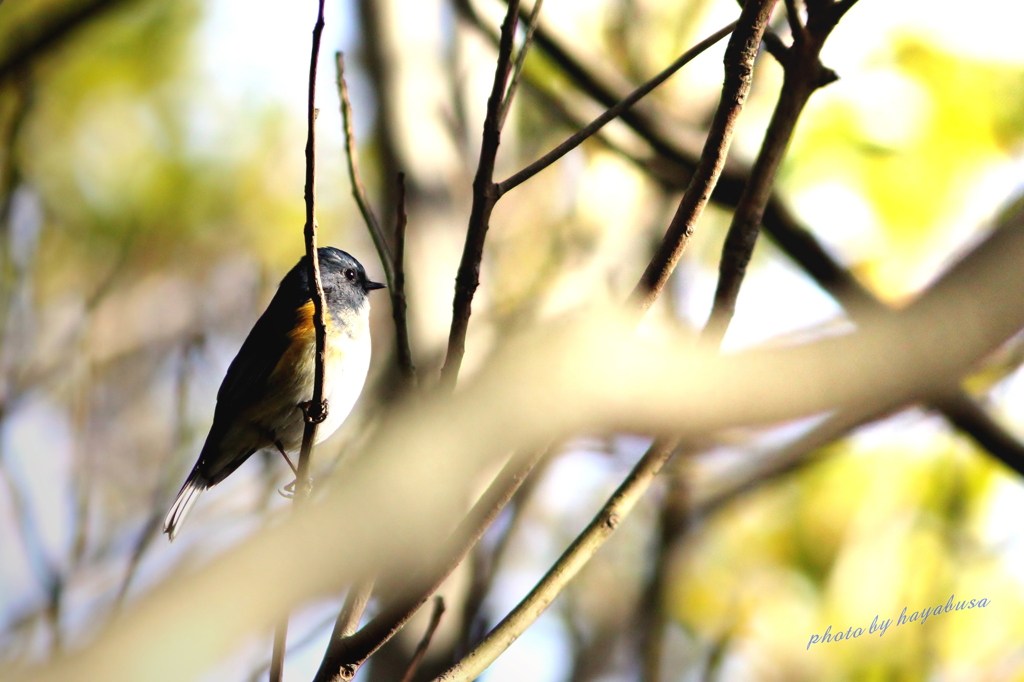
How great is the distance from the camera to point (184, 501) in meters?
3.18

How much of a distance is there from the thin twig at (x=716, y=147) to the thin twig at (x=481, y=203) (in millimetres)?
306

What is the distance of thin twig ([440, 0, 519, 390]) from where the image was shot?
4.29ft

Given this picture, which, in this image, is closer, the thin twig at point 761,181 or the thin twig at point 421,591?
the thin twig at point 421,591

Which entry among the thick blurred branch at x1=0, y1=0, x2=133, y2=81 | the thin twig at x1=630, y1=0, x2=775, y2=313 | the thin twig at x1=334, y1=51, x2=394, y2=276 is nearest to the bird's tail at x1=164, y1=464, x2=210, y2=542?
the thick blurred branch at x1=0, y1=0, x2=133, y2=81

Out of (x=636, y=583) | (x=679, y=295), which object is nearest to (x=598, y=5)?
(x=679, y=295)

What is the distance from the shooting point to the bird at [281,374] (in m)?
3.07

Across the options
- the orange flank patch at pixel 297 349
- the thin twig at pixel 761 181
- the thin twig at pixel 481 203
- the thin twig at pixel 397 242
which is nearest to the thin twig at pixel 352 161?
the thin twig at pixel 397 242

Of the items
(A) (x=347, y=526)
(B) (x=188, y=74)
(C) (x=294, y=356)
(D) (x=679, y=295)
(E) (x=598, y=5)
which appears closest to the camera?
(A) (x=347, y=526)

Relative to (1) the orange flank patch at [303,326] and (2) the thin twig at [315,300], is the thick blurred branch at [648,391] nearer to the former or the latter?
(2) the thin twig at [315,300]

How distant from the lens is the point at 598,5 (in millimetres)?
5309

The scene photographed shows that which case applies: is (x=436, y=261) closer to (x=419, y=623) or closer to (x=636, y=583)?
(x=419, y=623)

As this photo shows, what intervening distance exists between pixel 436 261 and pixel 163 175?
11.4 ft

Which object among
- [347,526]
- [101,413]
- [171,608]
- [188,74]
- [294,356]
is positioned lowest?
[171,608]

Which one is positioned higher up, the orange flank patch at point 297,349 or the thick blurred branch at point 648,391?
the orange flank patch at point 297,349
